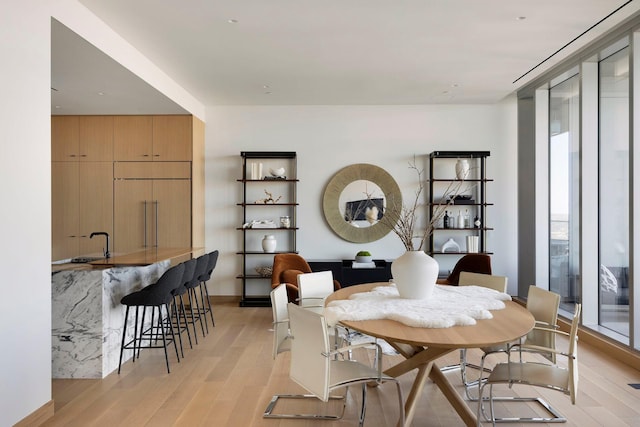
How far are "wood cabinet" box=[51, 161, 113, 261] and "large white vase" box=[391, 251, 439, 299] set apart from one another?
15.9 feet

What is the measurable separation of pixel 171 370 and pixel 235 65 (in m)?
3.21

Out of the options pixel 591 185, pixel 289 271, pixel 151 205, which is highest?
pixel 591 185

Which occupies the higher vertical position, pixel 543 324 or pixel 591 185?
pixel 591 185

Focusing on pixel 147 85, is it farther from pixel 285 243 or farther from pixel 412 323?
pixel 412 323

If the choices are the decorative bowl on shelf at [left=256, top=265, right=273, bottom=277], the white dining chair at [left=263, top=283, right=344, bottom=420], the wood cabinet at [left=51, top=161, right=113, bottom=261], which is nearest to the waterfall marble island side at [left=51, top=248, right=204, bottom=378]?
the white dining chair at [left=263, top=283, right=344, bottom=420]

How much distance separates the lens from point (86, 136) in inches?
268

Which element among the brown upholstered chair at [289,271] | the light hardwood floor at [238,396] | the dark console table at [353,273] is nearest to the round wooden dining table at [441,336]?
the light hardwood floor at [238,396]

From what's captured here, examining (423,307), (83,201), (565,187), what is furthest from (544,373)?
(83,201)

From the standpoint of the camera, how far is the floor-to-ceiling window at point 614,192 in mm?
4625

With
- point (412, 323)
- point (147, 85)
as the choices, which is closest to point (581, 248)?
point (412, 323)

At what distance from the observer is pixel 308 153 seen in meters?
7.36

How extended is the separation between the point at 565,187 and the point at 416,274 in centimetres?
348

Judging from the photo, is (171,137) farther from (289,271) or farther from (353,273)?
(353,273)

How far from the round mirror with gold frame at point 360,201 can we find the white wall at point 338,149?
0.38ft
